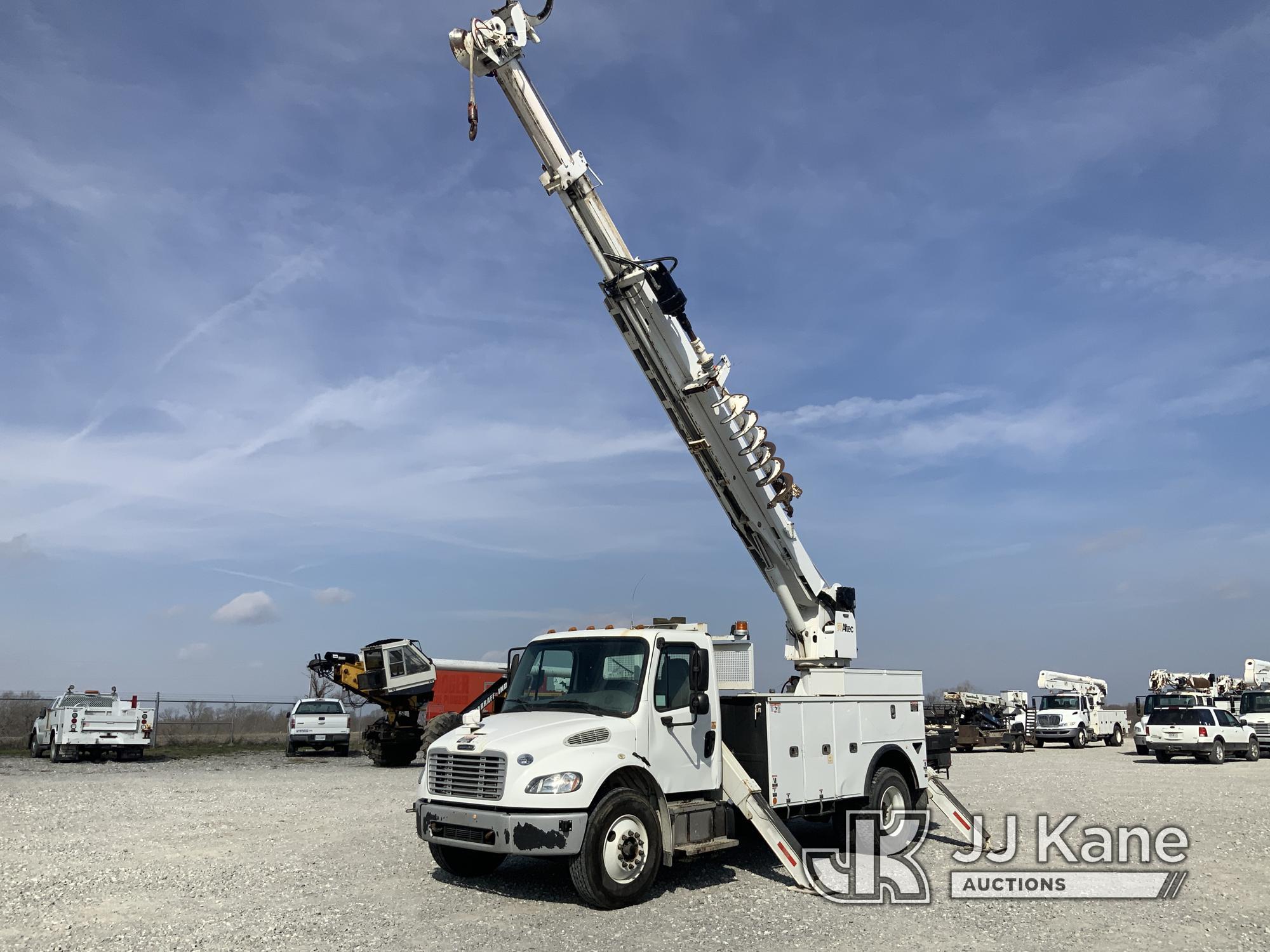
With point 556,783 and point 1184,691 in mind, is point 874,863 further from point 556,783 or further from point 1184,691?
point 1184,691

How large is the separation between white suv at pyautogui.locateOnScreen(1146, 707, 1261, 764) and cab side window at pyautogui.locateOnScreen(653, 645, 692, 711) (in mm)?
23136

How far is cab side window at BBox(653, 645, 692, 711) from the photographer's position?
8.81 metres

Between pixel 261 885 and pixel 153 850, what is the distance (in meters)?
2.44

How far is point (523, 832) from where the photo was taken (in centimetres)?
768

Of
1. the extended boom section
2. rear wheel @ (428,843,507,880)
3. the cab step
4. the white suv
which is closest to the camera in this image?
the cab step

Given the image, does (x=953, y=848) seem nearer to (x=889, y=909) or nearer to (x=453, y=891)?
(x=889, y=909)

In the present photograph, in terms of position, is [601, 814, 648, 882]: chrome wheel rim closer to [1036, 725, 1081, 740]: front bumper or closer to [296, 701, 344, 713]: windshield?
[296, 701, 344, 713]: windshield

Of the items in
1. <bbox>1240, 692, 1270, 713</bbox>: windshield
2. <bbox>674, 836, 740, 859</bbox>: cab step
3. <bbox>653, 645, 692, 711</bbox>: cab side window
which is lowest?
<bbox>674, 836, 740, 859</bbox>: cab step

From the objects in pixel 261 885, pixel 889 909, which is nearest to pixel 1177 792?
pixel 889 909

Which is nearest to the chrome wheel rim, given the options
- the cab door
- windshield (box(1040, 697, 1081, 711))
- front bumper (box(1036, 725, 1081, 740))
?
the cab door

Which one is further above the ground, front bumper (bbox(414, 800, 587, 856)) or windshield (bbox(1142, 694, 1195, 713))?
windshield (bbox(1142, 694, 1195, 713))

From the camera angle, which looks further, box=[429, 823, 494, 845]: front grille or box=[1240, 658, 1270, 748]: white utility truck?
box=[1240, 658, 1270, 748]: white utility truck

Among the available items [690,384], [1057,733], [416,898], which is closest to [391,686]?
[690,384]

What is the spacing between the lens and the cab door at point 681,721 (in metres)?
8.67
